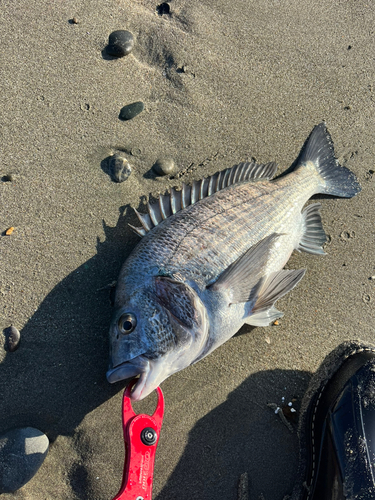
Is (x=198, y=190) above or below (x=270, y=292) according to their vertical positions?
above

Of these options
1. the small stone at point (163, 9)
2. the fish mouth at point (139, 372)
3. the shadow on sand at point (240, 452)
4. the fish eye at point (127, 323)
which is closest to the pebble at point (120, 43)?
the small stone at point (163, 9)

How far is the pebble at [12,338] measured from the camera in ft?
9.42

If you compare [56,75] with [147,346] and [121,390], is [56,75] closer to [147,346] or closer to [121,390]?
[147,346]

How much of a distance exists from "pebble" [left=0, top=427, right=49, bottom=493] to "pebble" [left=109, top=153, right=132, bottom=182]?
239 centimetres

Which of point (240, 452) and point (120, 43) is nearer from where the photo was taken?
point (240, 452)

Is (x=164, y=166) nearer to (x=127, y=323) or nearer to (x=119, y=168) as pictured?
(x=119, y=168)

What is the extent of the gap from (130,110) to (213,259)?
178 centimetres

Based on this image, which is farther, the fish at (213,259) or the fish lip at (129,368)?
the fish at (213,259)

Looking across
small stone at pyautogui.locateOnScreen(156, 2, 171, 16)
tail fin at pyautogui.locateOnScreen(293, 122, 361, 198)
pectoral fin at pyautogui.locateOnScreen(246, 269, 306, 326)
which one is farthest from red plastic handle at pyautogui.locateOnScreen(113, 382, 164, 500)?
small stone at pyautogui.locateOnScreen(156, 2, 171, 16)

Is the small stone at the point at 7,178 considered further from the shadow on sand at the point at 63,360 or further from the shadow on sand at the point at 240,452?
the shadow on sand at the point at 240,452

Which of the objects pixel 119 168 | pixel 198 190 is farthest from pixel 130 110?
A: pixel 198 190

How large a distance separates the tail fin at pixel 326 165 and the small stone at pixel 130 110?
5.81 feet

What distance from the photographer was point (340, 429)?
2.91 metres

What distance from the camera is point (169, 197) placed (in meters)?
3.14
